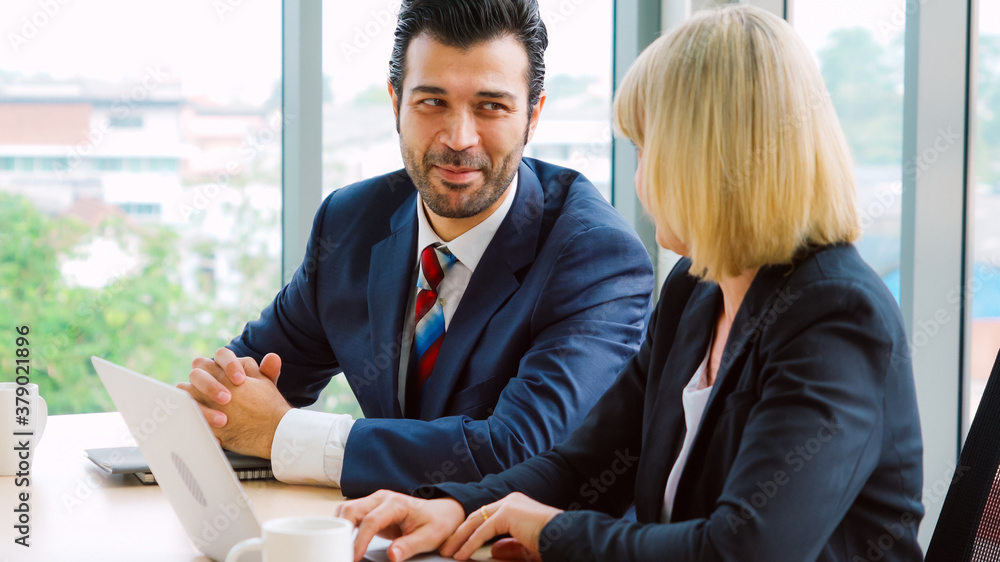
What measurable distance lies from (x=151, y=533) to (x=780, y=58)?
3.22 feet

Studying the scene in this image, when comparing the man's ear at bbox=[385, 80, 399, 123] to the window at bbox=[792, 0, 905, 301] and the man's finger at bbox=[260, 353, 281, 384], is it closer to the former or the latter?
the man's finger at bbox=[260, 353, 281, 384]

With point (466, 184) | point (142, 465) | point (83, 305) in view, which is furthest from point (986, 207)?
point (83, 305)

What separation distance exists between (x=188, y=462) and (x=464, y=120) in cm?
98

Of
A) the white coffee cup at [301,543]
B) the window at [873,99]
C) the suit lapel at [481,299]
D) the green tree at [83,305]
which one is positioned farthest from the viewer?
the green tree at [83,305]

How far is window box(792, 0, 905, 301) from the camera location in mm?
2098

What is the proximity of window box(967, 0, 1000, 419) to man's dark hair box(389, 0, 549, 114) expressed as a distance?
973mm

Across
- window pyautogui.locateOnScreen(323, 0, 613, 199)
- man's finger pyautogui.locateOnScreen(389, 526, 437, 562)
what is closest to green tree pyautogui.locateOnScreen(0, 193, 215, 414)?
window pyautogui.locateOnScreen(323, 0, 613, 199)

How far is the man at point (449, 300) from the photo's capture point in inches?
55.3

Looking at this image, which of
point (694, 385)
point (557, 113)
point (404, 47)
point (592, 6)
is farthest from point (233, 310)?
point (694, 385)

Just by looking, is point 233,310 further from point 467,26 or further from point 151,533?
point 151,533

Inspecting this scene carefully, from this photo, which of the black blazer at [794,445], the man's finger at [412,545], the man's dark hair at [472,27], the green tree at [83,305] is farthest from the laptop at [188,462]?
the green tree at [83,305]

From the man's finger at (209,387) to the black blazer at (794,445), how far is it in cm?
48

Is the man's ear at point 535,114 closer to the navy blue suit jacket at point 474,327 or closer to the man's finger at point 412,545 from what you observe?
the navy blue suit jacket at point 474,327

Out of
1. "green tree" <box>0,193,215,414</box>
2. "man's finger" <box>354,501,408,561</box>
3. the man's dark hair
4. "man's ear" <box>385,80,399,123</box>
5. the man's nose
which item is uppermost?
the man's dark hair
